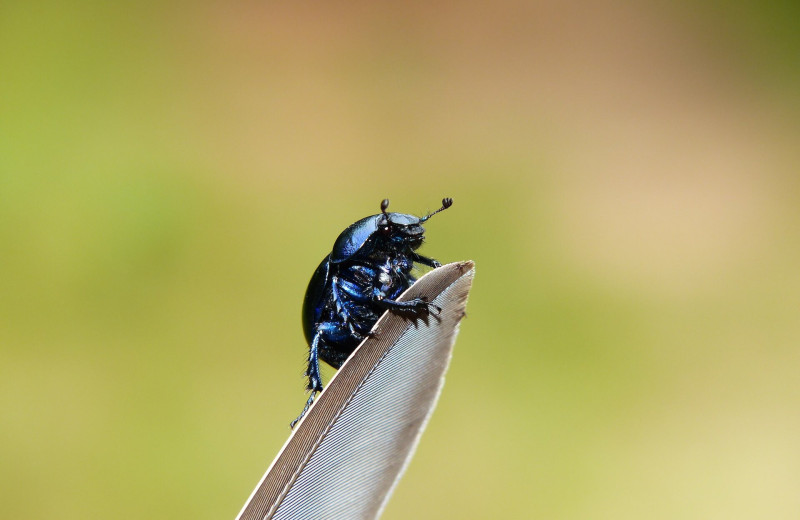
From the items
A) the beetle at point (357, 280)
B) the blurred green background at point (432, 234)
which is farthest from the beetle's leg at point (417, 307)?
the blurred green background at point (432, 234)

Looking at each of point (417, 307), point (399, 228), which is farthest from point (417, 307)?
point (399, 228)

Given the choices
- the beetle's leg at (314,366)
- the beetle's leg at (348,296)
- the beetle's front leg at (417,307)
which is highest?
the beetle's front leg at (417,307)

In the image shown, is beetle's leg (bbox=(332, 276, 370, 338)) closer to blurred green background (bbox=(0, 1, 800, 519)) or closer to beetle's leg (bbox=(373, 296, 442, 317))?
beetle's leg (bbox=(373, 296, 442, 317))

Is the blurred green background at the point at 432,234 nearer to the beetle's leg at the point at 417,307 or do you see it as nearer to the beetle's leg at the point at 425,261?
the beetle's leg at the point at 425,261

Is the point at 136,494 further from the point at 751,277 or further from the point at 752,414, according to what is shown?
the point at 751,277

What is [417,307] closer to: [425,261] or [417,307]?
[417,307]

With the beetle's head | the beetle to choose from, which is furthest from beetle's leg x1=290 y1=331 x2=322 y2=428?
the beetle's head
